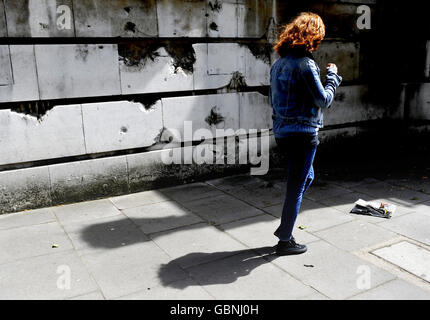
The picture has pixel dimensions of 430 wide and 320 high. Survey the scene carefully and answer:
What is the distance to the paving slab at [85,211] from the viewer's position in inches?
207

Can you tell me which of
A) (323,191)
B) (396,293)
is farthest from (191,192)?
(396,293)

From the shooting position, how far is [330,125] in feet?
25.2

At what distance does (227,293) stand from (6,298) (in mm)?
1774

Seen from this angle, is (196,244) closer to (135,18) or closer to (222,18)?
(135,18)

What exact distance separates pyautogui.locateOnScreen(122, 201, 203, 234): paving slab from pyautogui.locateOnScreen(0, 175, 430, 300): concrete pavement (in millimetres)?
13

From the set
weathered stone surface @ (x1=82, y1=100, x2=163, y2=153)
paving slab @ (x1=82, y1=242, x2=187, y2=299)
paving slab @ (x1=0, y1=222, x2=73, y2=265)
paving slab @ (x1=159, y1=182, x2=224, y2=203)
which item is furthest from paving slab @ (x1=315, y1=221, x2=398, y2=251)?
weathered stone surface @ (x1=82, y1=100, x2=163, y2=153)

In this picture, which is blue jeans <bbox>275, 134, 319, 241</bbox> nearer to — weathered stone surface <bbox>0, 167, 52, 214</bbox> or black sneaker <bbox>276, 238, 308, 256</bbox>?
black sneaker <bbox>276, 238, 308, 256</bbox>

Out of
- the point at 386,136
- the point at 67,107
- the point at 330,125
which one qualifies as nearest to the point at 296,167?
the point at 67,107

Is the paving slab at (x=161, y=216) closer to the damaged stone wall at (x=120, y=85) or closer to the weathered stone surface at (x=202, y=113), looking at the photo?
the damaged stone wall at (x=120, y=85)

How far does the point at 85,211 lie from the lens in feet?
18.0

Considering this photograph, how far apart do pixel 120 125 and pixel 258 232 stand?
2.51 m

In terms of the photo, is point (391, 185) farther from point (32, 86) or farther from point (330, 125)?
point (32, 86)

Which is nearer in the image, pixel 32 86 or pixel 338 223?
pixel 338 223
